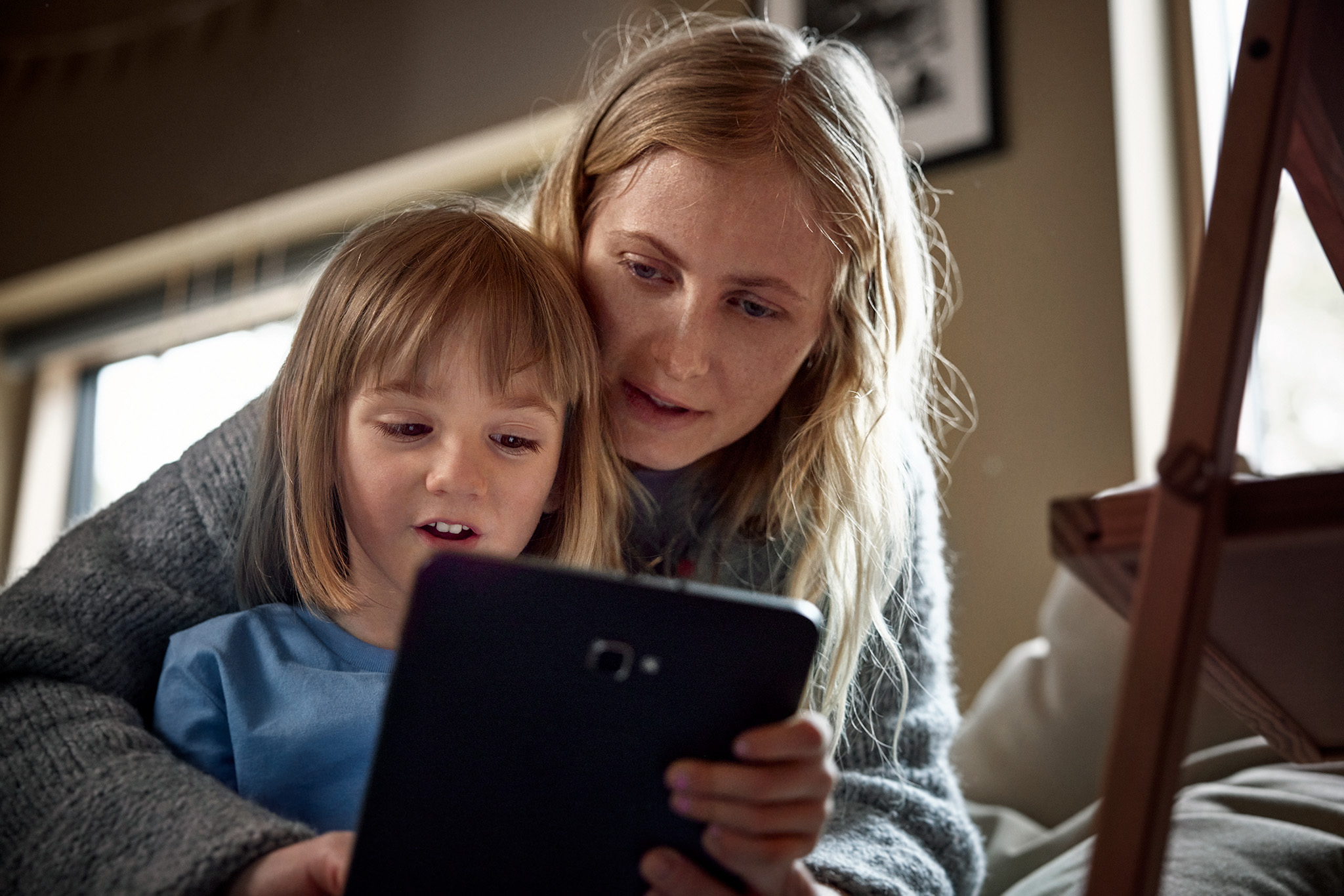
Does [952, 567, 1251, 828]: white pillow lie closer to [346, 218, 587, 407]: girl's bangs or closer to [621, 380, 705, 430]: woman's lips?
[621, 380, 705, 430]: woman's lips

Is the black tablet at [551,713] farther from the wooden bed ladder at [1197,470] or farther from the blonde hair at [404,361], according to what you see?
the blonde hair at [404,361]

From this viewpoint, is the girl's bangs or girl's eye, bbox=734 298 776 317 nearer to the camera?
the girl's bangs

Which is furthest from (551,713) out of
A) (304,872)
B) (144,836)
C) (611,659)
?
(144,836)

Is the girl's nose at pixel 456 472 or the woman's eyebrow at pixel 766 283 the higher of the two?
the woman's eyebrow at pixel 766 283

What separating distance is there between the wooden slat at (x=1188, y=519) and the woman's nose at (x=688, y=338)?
19.4 inches

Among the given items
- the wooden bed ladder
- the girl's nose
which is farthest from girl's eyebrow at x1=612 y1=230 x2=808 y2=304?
the wooden bed ladder

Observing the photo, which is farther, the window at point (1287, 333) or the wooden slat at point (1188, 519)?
the window at point (1287, 333)

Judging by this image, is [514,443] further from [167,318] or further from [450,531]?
[167,318]

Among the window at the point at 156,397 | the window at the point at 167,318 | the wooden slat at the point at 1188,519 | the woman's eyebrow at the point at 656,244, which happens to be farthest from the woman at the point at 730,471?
the window at the point at 156,397

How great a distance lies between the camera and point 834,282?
1.08 meters

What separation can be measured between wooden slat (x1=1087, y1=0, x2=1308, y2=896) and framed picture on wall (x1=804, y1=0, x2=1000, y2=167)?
1314mm

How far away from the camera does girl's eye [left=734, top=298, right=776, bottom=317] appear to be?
3.41 ft

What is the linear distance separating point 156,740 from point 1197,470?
708 mm

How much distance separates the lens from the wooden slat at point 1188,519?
52 centimetres
